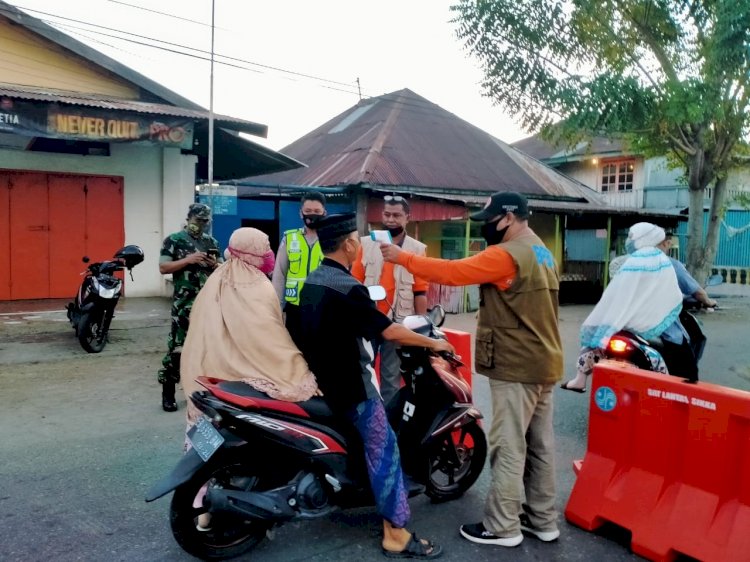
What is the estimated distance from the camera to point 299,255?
5.18 meters

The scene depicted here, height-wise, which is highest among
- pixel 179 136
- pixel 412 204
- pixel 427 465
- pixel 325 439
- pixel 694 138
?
pixel 694 138

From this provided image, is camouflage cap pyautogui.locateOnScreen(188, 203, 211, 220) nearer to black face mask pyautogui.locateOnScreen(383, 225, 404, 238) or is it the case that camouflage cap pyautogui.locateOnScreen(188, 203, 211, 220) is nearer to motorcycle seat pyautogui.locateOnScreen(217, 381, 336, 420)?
black face mask pyautogui.locateOnScreen(383, 225, 404, 238)

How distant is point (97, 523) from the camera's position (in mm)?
3320

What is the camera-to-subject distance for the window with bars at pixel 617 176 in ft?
85.6

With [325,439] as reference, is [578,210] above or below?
above

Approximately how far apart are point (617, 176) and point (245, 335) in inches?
1029

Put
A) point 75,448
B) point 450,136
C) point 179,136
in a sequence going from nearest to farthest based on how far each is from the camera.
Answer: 1. point 75,448
2. point 179,136
3. point 450,136

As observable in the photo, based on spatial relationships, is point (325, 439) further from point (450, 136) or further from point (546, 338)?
point (450, 136)

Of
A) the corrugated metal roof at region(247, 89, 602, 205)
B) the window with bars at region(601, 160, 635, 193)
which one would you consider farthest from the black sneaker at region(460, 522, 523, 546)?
the window with bars at region(601, 160, 635, 193)

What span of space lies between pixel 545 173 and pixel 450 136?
3688mm

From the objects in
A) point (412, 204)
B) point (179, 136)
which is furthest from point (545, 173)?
point (179, 136)

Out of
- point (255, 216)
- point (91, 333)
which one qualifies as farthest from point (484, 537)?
point (255, 216)

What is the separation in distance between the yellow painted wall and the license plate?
10023 mm

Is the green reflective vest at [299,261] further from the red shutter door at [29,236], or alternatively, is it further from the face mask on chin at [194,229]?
the red shutter door at [29,236]
